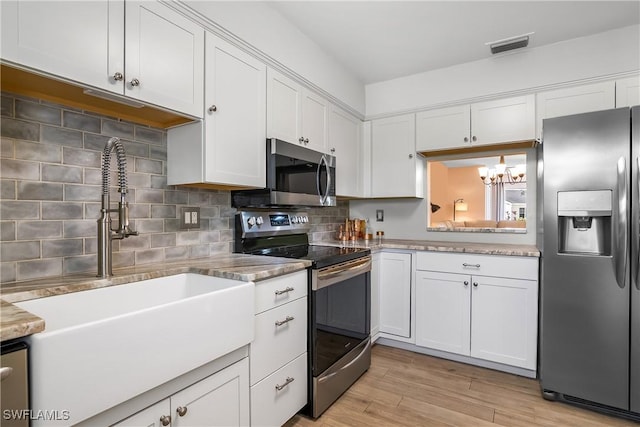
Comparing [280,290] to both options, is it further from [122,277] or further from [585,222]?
[585,222]

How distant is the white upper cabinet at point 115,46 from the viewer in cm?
109

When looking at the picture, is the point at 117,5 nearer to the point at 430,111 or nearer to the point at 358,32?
the point at 358,32

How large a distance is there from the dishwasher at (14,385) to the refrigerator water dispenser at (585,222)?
8.26 ft

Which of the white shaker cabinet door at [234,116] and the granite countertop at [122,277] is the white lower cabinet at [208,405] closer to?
the granite countertop at [122,277]

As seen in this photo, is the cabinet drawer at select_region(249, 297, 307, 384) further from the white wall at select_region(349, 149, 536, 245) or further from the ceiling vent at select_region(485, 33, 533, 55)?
the ceiling vent at select_region(485, 33, 533, 55)

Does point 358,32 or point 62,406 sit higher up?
point 358,32

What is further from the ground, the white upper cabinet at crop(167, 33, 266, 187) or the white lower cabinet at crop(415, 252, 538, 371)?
the white upper cabinet at crop(167, 33, 266, 187)

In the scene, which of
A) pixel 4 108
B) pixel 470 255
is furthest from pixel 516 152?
pixel 4 108

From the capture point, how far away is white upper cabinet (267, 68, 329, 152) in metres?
2.13

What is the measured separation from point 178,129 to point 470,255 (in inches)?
84.8

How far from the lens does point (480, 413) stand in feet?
6.29

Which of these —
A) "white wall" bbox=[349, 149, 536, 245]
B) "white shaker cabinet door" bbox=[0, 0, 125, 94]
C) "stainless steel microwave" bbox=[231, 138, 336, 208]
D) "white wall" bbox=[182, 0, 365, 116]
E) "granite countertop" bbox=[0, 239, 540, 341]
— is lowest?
"granite countertop" bbox=[0, 239, 540, 341]

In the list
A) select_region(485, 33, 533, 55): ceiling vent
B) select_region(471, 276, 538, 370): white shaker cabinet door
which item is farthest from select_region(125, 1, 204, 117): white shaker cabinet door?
select_region(471, 276, 538, 370): white shaker cabinet door

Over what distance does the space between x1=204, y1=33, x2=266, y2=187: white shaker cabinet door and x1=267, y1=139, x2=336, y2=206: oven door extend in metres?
0.07
